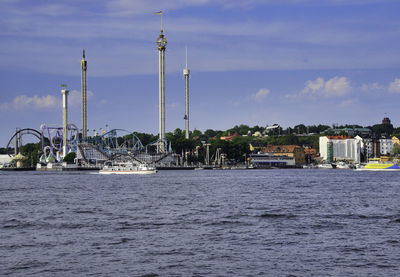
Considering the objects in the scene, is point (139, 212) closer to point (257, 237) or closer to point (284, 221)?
point (284, 221)

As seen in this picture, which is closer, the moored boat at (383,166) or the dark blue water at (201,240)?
the dark blue water at (201,240)

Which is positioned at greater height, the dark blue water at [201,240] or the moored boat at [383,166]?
the moored boat at [383,166]

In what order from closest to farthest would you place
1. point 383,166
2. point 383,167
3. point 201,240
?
point 201,240 → point 383,166 → point 383,167

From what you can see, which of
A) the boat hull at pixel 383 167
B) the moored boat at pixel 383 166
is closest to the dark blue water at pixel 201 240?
the boat hull at pixel 383 167

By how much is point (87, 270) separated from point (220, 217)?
16.5 metres

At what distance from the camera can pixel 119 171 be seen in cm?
13288

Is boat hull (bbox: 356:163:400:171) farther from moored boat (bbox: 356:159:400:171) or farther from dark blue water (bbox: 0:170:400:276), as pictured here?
dark blue water (bbox: 0:170:400:276)

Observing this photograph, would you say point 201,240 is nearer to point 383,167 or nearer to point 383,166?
point 383,166

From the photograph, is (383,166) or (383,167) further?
(383,167)

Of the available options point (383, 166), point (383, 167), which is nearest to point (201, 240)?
point (383, 166)

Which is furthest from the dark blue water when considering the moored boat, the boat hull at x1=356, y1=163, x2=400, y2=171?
the moored boat

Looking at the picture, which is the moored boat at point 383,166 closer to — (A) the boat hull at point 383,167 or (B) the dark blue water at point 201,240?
(A) the boat hull at point 383,167

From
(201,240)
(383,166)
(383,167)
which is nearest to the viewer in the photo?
(201,240)

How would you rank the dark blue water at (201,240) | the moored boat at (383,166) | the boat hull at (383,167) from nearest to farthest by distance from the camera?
the dark blue water at (201,240)
the boat hull at (383,167)
the moored boat at (383,166)
